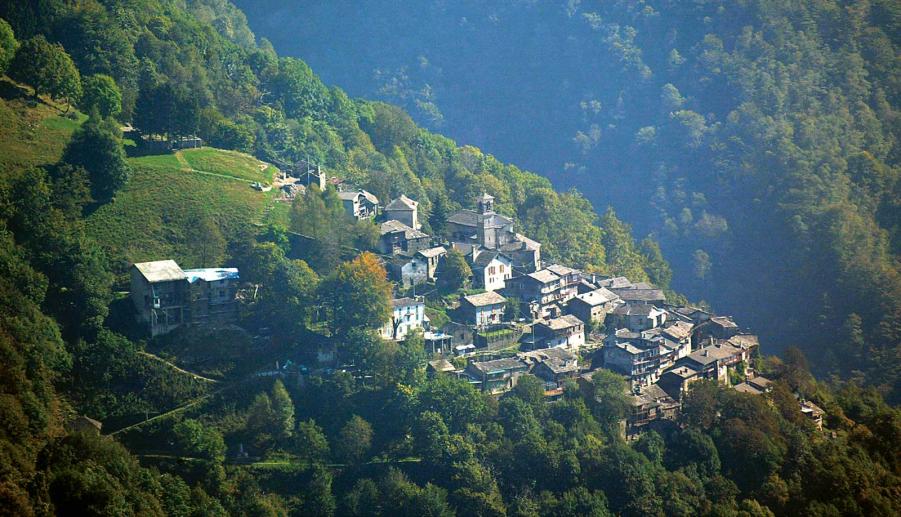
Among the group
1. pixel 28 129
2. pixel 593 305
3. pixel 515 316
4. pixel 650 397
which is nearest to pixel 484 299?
pixel 515 316

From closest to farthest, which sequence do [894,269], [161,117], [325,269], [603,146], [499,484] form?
[499,484]
[325,269]
[161,117]
[894,269]
[603,146]

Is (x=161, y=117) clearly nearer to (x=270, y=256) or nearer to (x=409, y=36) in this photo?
(x=270, y=256)

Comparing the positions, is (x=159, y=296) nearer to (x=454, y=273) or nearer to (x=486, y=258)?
(x=454, y=273)

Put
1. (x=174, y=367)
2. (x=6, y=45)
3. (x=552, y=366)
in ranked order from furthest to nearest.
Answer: (x=6, y=45) → (x=552, y=366) → (x=174, y=367)

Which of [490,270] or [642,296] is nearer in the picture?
[490,270]

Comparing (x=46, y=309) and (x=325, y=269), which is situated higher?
(x=325, y=269)

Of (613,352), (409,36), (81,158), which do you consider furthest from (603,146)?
(81,158)
